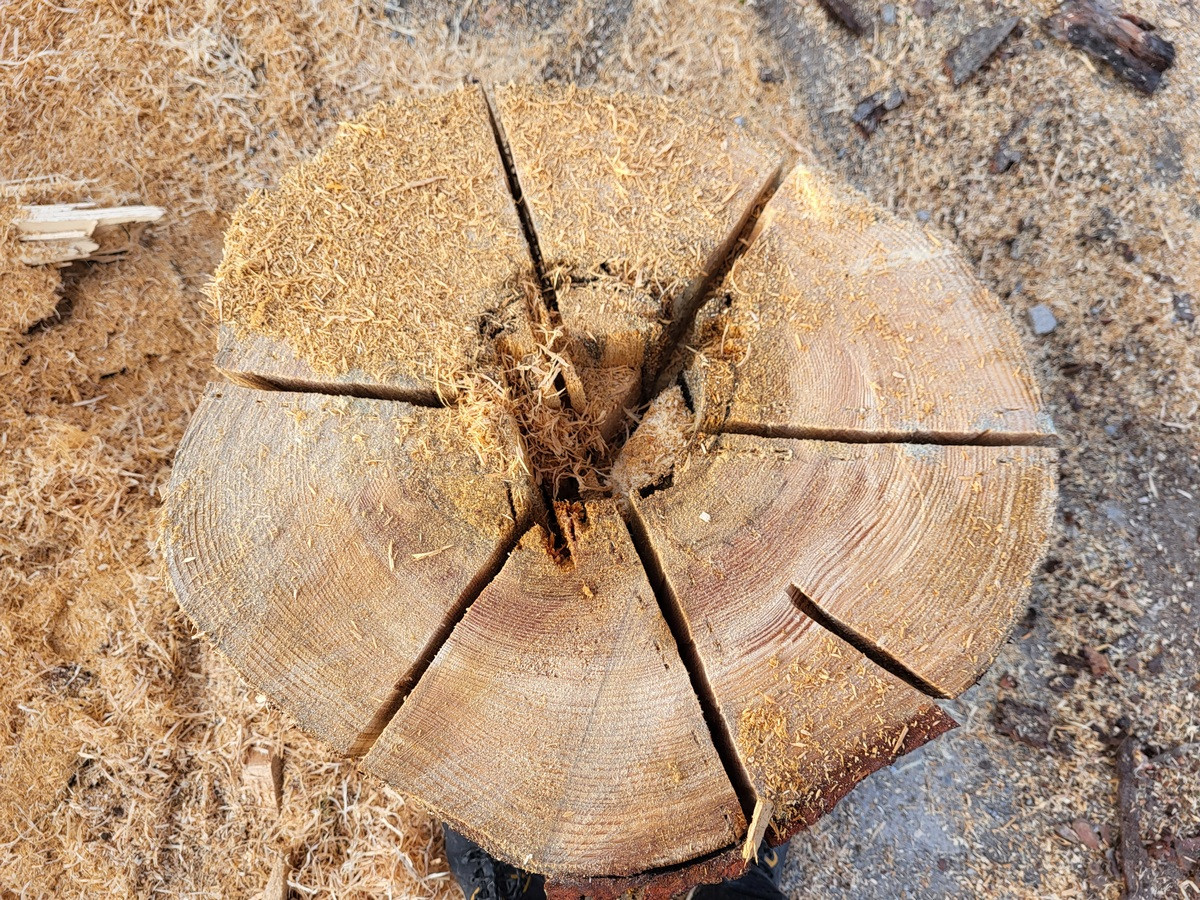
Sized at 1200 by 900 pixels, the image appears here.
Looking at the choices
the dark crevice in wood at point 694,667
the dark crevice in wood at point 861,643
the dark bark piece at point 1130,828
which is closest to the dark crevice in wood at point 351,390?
the dark crevice in wood at point 694,667

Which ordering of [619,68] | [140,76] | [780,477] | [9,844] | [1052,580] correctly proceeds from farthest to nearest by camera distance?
[619,68], [140,76], [1052,580], [9,844], [780,477]

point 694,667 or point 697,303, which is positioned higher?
point 697,303

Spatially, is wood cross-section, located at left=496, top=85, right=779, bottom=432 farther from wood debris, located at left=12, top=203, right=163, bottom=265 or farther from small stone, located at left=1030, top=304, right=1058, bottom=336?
wood debris, located at left=12, top=203, right=163, bottom=265

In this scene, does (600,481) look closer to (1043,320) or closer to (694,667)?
(694,667)

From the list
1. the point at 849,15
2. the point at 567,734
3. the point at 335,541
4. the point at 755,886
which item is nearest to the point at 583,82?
the point at 849,15

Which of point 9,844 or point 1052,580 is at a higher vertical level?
point 1052,580

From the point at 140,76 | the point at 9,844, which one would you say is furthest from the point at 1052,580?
the point at 140,76

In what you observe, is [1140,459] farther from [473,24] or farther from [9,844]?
[9,844]
